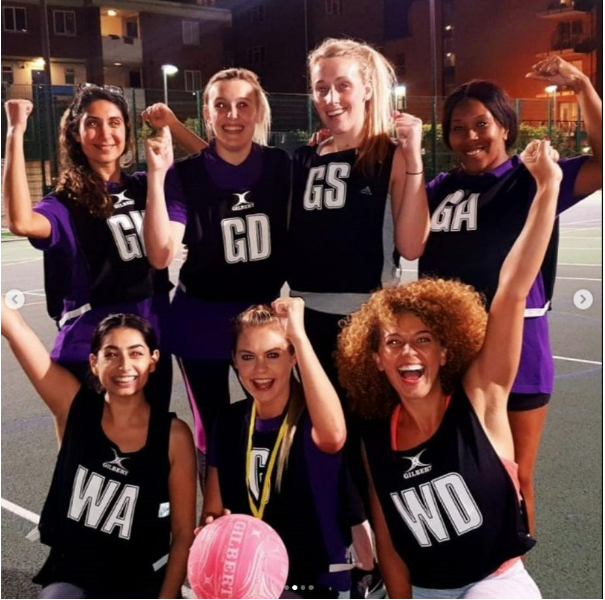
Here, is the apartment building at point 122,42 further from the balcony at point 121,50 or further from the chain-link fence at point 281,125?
the chain-link fence at point 281,125

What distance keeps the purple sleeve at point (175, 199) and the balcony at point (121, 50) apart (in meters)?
24.9

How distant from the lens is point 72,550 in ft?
7.52

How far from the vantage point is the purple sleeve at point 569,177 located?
2375 mm

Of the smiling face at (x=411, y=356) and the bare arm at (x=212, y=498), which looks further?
the bare arm at (x=212, y=498)

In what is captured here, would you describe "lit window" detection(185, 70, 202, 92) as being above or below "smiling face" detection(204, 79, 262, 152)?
above

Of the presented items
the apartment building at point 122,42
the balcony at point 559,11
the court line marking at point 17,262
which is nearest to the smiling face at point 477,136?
the balcony at point 559,11

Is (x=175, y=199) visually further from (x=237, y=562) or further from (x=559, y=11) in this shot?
(x=559, y=11)

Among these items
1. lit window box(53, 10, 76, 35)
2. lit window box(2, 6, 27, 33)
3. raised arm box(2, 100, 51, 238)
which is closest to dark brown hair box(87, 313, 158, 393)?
raised arm box(2, 100, 51, 238)

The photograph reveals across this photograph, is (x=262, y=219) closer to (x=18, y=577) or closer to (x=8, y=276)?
(x=18, y=577)

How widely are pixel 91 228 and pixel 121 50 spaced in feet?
83.5

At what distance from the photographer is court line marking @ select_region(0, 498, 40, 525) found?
3105mm

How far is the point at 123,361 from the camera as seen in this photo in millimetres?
2266

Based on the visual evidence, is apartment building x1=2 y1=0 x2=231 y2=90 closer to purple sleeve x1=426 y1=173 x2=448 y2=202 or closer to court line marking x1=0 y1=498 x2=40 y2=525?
court line marking x1=0 y1=498 x2=40 y2=525

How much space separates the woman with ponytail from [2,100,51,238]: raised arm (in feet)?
2.31
